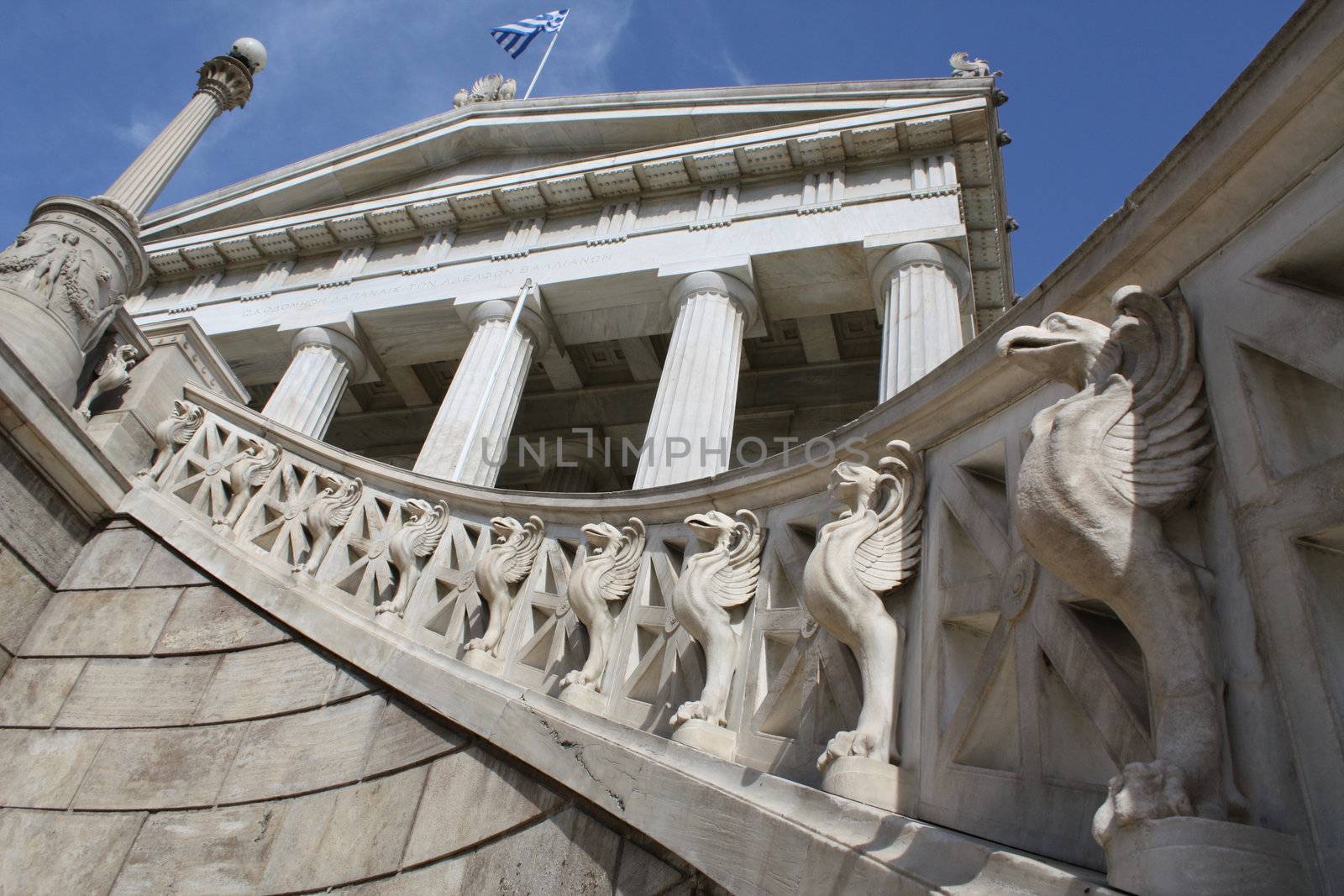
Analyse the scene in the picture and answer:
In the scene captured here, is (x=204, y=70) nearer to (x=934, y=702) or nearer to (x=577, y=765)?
(x=577, y=765)

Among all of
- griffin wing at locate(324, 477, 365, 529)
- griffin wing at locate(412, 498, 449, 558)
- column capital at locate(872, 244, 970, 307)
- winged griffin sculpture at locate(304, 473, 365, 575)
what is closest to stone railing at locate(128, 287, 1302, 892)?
griffin wing at locate(412, 498, 449, 558)

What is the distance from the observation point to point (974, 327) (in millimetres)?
16922

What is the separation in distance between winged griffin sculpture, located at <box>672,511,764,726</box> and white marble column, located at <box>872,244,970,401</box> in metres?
6.37

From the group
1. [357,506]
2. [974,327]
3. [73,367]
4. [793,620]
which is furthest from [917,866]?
[974,327]

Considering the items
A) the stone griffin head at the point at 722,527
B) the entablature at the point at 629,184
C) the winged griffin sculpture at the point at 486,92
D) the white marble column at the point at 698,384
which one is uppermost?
the winged griffin sculpture at the point at 486,92

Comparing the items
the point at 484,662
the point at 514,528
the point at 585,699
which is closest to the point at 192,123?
the point at 514,528

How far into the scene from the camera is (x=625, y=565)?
19.2ft

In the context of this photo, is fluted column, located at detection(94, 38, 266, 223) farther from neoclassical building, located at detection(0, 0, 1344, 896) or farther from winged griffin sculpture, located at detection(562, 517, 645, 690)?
winged griffin sculpture, located at detection(562, 517, 645, 690)

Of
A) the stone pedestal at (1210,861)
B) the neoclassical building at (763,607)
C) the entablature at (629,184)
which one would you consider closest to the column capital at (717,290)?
the neoclassical building at (763,607)

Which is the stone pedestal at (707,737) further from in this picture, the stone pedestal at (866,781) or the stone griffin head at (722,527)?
the stone griffin head at (722,527)

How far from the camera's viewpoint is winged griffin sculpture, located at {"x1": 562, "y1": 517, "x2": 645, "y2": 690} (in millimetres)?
5539

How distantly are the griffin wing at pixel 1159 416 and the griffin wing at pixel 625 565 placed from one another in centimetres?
332

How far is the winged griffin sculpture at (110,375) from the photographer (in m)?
8.99

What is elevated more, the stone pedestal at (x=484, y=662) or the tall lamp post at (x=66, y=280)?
the tall lamp post at (x=66, y=280)
